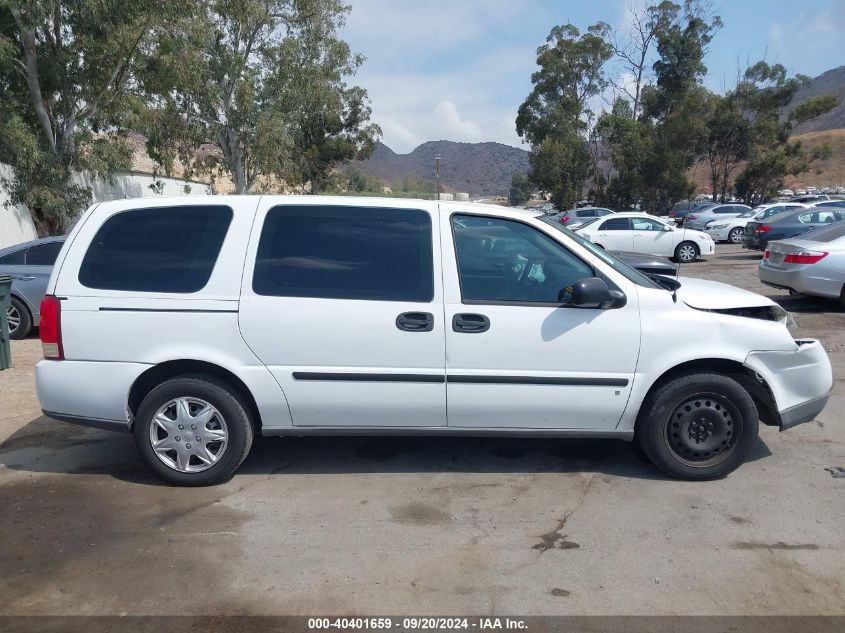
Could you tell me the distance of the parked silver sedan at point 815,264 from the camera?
35.3 feet

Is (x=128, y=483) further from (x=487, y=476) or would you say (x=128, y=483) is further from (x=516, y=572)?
(x=516, y=572)

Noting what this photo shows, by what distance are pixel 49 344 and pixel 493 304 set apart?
9.36 feet

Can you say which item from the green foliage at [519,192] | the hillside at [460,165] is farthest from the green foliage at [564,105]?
the hillside at [460,165]

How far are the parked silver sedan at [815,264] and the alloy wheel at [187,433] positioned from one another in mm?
9396

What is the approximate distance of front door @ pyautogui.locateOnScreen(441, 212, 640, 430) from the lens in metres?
4.60

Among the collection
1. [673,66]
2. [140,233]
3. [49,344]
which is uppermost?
[673,66]

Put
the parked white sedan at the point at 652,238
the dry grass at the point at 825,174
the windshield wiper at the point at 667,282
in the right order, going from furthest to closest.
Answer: the dry grass at the point at 825,174 < the parked white sedan at the point at 652,238 < the windshield wiper at the point at 667,282

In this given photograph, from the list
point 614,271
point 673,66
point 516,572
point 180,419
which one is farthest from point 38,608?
point 673,66

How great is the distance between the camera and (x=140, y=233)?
4820mm

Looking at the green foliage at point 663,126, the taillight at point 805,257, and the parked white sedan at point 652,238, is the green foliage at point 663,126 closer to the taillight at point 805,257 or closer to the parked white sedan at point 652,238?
the parked white sedan at point 652,238

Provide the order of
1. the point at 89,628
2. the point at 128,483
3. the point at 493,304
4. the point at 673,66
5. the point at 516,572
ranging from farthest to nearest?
the point at 673,66, the point at 128,483, the point at 493,304, the point at 516,572, the point at 89,628

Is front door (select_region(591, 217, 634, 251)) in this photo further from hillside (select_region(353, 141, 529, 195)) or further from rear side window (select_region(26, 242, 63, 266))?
hillside (select_region(353, 141, 529, 195))

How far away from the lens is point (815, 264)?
10820 mm

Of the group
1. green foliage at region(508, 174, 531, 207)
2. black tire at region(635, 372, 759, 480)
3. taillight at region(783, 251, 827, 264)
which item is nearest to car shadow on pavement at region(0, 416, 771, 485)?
black tire at region(635, 372, 759, 480)
